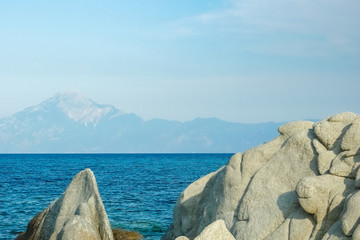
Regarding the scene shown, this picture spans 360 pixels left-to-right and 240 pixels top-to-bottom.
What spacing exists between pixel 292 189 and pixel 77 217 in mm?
7006

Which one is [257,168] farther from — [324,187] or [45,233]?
Answer: [45,233]

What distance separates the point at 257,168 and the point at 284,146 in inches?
42.7

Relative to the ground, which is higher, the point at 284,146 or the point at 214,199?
the point at 284,146

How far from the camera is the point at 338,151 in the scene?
653 inches

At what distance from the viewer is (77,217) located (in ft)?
62.6

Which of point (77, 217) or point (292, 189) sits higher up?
point (292, 189)

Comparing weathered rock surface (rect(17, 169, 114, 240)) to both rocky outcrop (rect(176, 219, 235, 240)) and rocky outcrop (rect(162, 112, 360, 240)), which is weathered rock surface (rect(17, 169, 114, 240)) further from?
rocky outcrop (rect(176, 219, 235, 240))

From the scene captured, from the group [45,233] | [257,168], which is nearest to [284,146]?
[257,168]

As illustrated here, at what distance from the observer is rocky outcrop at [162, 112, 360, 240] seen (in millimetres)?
15180

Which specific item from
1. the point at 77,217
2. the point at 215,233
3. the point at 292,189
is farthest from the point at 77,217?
the point at 215,233

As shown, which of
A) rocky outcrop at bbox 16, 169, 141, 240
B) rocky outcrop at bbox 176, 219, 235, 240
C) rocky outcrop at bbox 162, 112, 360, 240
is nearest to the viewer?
rocky outcrop at bbox 176, 219, 235, 240

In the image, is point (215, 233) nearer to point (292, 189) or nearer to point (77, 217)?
point (292, 189)

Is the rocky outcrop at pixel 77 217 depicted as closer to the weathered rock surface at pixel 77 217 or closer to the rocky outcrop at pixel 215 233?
the weathered rock surface at pixel 77 217

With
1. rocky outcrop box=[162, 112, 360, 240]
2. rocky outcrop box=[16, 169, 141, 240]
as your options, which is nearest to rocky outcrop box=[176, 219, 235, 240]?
rocky outcrop box=[162, 112, 360, 240]
